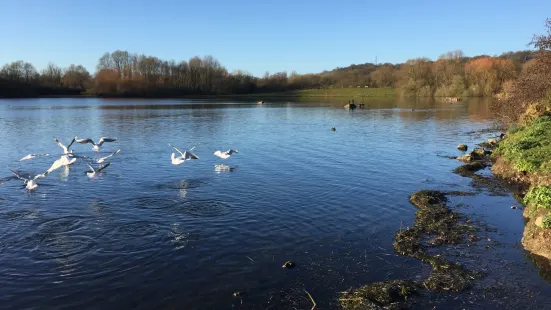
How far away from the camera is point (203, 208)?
47.2 feet

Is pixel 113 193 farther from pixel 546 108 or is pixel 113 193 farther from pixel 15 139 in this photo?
A: pixel 546 108

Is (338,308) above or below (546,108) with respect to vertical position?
below

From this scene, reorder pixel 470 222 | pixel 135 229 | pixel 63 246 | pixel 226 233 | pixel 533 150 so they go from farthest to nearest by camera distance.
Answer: pixel 533 150, pixel 470 222, pixel 135 229, pixel 226 233, pixel 63 246

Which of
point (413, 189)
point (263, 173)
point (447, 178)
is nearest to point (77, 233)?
point (263, 173)

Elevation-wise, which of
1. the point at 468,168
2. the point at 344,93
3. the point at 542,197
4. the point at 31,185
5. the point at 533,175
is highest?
the point at 344,93

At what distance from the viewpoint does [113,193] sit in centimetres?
1633

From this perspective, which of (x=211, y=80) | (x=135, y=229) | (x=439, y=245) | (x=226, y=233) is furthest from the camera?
(x=211, y=80)

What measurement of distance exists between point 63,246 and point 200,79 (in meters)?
161

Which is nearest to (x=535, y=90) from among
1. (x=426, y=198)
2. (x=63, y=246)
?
(x=426, y=198)

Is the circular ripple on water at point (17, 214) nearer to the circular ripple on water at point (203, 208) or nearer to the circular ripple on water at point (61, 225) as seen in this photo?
the circular ripple on water at point (61, 225)

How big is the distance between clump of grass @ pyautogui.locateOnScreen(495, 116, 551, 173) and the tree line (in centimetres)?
9158

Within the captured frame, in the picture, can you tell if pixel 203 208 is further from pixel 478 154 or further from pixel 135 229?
pixel 478 154

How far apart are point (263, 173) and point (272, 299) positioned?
12148mm

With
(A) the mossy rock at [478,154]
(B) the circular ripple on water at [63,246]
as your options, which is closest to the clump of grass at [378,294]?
(B) the circular ripple on water at [63,246]
